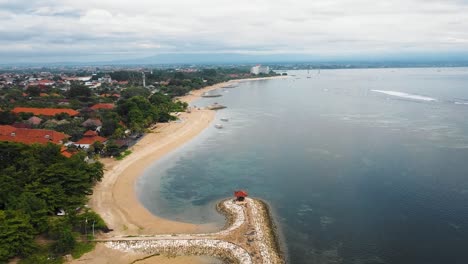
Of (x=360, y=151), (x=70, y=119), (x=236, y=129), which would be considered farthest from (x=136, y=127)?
(x=360, y=151)

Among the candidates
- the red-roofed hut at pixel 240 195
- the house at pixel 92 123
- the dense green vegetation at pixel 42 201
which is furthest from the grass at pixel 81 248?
the house at pixel 92 123

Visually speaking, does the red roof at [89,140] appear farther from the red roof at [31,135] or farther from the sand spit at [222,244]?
the sand spit at [222,244]

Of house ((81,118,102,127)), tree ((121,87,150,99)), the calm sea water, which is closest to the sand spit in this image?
the calm sea water

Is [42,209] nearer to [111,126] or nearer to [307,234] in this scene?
[307,234]

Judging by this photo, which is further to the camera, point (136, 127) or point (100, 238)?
point (136, 127)

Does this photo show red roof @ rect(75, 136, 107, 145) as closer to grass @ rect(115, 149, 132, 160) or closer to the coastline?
grass @ rect(115, 149, 132, 160)
